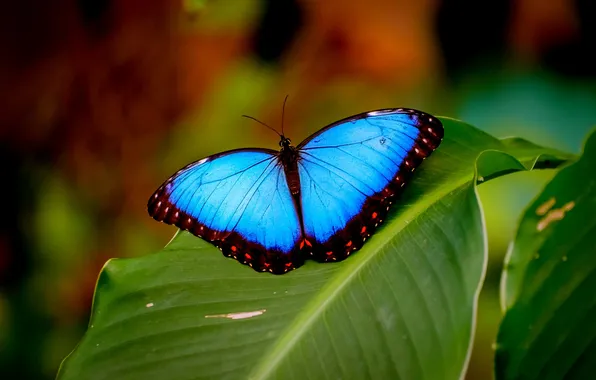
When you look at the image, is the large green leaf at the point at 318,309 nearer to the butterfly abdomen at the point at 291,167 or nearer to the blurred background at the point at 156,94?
the butterfly abdomen at the point at 291,167

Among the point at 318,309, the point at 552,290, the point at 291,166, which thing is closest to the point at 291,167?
the point at 291,166

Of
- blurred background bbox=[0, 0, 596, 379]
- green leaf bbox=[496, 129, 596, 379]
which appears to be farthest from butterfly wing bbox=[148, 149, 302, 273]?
blurred background bbox=[0, 0, 596, 379]

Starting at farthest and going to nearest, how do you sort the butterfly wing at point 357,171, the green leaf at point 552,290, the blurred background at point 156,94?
1. the blurred background at point 156,94
2. the butterfly wing at point 357,171
3. the green leaf at point 552,290

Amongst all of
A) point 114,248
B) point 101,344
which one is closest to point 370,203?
point 101,344

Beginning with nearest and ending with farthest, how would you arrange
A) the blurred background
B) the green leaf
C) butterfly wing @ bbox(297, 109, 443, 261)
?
the green leaf, butterfly wing @ bbox(297, 109, 443, 261), the blurred background

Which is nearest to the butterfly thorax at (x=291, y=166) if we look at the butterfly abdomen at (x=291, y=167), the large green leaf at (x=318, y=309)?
the butterfly abdomen at (x=291, y=167)

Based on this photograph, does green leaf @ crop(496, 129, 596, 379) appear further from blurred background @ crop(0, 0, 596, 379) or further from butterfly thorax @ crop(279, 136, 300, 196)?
Result: blurred background @ crop(0, 0, 596, 379)
